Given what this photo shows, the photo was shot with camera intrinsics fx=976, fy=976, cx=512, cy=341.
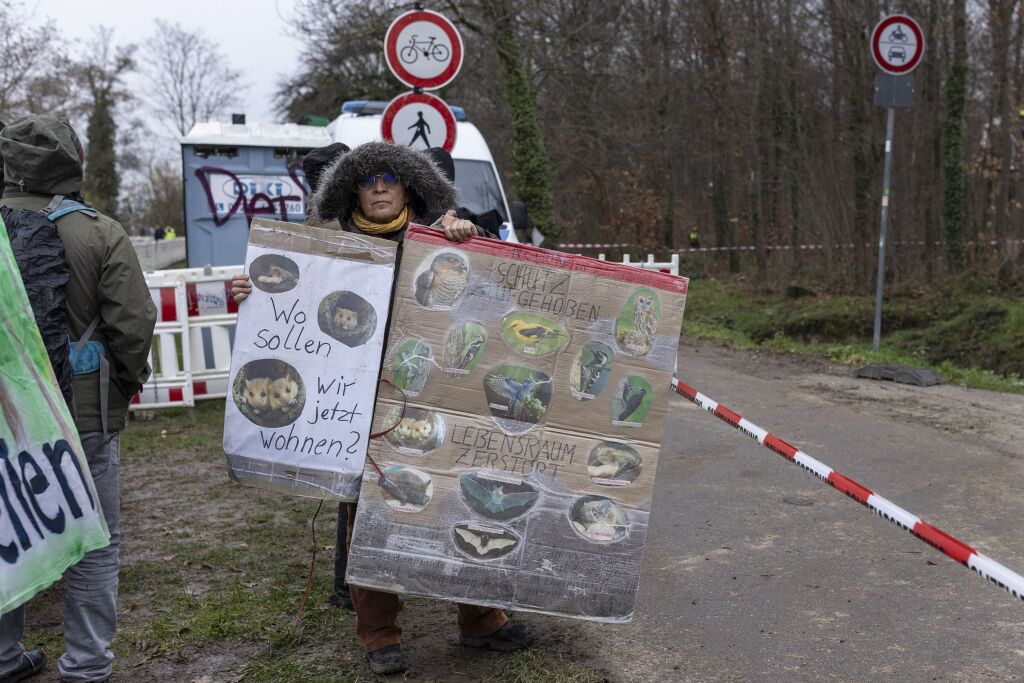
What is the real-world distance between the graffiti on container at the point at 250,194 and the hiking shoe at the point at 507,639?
401 inches

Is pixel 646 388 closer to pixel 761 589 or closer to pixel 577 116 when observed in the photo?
pixel 761 589

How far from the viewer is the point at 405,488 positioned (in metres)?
3.44

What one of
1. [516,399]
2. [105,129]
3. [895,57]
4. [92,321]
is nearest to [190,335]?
[92,321]

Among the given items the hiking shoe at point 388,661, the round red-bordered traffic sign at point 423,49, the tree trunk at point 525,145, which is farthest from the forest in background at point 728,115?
the hiking shoe at point 388,661

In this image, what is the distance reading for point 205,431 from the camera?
8.31 meters

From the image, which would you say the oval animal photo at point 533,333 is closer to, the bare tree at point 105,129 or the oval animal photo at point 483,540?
the oval animal photo at point 483,540

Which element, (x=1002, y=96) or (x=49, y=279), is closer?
(x=49, y=279)

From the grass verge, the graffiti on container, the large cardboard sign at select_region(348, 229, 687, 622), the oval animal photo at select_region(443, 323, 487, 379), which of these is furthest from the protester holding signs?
the graffiti on container

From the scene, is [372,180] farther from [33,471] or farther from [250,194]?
[250,194]

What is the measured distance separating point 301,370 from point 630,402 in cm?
118

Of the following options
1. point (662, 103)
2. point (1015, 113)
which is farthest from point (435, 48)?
point (662, 103)

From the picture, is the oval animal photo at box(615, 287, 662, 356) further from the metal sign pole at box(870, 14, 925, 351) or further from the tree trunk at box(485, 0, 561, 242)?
the tree trunk at box(485, 0, 561, 242)

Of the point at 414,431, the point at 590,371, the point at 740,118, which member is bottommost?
the point at 414,431

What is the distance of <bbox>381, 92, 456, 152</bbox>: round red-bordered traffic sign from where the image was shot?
7750mm
